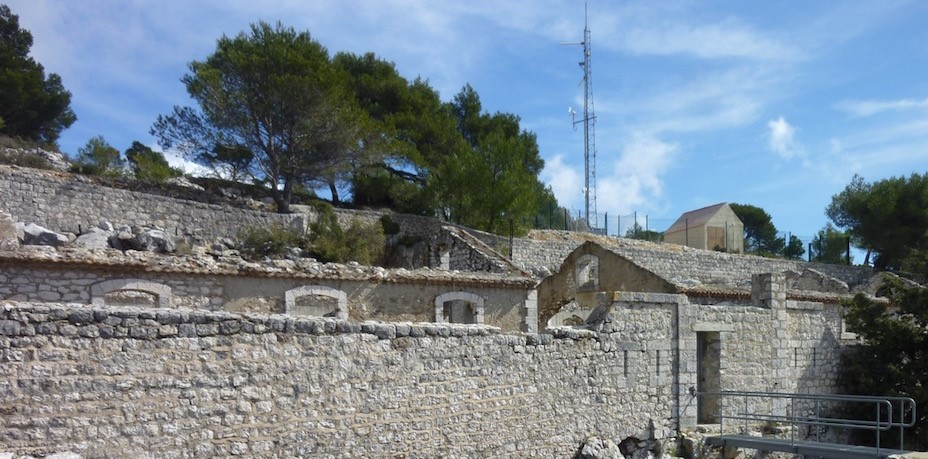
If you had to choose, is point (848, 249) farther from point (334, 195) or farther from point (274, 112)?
point (274, 112)

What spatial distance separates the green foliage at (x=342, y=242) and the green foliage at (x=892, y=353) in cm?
1305

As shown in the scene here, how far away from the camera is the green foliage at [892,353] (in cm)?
1588

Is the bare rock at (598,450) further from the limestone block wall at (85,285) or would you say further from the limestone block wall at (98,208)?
the limestone block wall at (98,208)

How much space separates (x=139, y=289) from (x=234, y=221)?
9.68 metres

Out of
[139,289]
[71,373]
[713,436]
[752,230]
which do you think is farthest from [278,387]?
[752,230]

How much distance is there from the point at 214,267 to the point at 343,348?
5.56 m

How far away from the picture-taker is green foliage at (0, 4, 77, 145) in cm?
3192

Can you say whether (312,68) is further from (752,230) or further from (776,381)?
(752,230)

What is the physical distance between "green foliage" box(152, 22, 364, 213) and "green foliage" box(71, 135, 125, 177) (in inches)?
86.3

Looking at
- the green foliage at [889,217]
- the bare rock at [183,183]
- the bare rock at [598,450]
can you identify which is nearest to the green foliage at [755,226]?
the green foliage at [889,217]

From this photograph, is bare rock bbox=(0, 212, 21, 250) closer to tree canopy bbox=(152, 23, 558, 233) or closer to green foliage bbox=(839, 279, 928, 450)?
tree canopy bbox=(152, 23, 558, 233)

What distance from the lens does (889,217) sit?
39.7 meters

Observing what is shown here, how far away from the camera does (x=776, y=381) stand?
15773 mm

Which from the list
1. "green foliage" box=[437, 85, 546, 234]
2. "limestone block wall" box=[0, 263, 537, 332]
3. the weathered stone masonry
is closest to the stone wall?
"green foliage" box=[437, 85, 546, 234]
